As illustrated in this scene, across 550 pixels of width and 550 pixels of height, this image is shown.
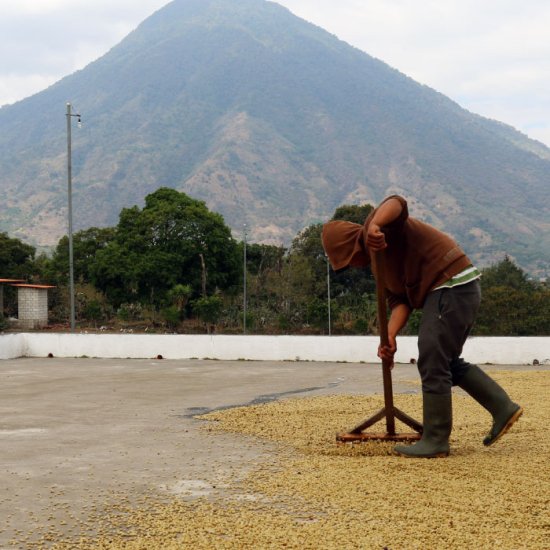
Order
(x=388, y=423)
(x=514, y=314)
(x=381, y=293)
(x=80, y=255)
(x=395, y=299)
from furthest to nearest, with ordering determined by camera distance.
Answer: (x=80, y=255) < (x=514, y=314) < (x=388, y=423) < (x=395, y=299) < (x=381, y=293)

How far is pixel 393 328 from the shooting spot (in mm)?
6711

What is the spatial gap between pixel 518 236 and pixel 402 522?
496 ft

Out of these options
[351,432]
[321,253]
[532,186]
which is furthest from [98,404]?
[532,186]

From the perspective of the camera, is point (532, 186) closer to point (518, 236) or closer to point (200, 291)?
point (518, 236)

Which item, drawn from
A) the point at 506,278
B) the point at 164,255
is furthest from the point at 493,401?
the point at 506,278

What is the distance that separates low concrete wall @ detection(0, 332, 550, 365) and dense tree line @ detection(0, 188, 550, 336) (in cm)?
1866

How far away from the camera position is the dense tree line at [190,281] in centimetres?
4241

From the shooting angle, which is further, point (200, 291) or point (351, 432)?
point (200, 291)

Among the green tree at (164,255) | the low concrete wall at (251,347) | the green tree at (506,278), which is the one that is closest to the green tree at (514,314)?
the green tree at (506,278)

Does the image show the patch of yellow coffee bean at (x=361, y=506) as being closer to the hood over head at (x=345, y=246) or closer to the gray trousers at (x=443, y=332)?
the gray trousers at (x=443, y=332)

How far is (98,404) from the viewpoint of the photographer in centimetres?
1072

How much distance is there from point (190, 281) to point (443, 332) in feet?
133

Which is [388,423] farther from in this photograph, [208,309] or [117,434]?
[208,309]

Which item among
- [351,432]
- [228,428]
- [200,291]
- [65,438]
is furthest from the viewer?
[200,291]
